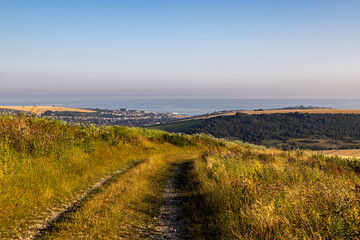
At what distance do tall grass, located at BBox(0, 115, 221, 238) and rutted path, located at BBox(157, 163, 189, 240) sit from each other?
304 centimetres

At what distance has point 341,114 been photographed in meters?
120

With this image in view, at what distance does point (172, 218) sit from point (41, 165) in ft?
16.6

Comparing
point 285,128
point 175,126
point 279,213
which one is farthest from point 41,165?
point 285,128

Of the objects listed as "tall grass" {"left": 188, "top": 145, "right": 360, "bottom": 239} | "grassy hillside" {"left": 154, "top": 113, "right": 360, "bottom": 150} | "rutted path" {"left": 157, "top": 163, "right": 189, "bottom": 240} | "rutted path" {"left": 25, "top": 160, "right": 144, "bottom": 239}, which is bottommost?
"grassy hillside" {"left": 154, "top": 113, "right": 360, "bottom": 150}

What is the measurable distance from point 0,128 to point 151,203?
696 centimetres

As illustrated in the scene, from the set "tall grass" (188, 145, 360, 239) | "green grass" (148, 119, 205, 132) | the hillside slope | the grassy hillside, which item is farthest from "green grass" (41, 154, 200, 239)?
the grassy hillside

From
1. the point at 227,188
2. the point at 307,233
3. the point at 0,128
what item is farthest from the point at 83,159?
the point at 307,233

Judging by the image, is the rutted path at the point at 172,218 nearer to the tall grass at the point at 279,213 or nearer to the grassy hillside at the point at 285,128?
the tall grass at the point at 279,213

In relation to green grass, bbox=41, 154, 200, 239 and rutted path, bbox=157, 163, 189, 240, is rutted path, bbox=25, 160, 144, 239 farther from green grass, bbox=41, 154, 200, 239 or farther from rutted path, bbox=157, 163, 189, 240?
rutted path, bbox=157, 163, 189, 240

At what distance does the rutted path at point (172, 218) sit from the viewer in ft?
17.6

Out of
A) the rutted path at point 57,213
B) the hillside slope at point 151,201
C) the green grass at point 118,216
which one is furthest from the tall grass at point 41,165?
the green grass at point 118,216

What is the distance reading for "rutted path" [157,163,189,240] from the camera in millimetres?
5367

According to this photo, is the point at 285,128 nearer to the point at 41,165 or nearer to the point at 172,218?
the point at 172,218

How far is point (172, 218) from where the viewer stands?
20.9 ft
